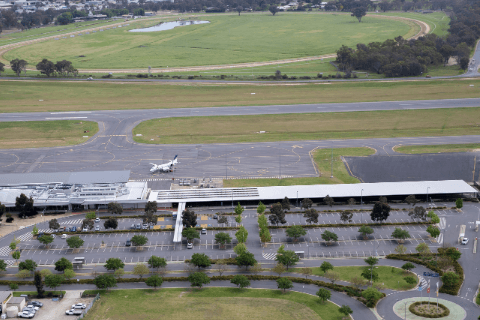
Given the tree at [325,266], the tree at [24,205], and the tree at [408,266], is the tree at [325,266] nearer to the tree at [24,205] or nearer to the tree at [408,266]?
the tree at [408,266]

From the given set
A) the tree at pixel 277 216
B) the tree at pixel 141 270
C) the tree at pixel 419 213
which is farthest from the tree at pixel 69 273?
the tree at pixel 419 213

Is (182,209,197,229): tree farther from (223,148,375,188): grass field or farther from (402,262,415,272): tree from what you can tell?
(402,262,415,272): tree

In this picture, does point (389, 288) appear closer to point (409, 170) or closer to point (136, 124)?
point (409, 170)

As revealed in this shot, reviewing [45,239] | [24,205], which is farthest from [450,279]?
[24,205]

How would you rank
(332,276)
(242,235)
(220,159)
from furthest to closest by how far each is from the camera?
(220,159), (242,235), (332,276)

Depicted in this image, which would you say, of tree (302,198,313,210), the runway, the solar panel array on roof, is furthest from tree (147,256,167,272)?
the runway

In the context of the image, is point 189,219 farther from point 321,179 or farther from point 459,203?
point 459,203
